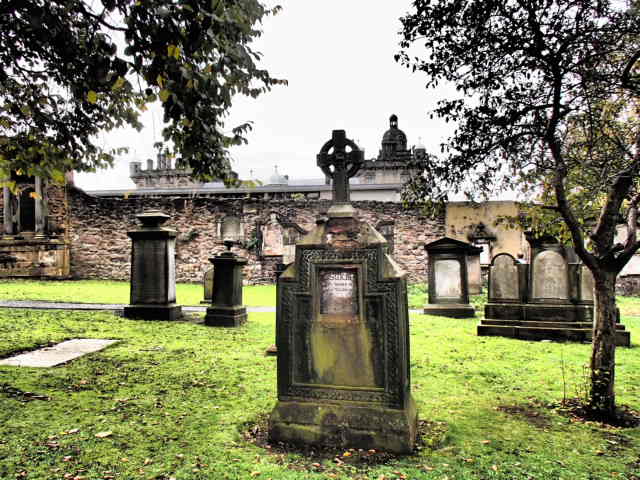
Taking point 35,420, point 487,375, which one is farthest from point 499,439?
point 35,420

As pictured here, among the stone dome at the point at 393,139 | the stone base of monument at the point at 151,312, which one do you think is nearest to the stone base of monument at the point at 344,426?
the stone base of monument at the point at 151,312

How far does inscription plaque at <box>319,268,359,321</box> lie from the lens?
12.4 ft

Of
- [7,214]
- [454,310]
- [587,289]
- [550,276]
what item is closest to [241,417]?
[550,276]

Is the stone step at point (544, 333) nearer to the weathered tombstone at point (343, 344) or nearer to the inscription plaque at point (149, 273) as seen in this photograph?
the weathered tombstone at point (343, 344)

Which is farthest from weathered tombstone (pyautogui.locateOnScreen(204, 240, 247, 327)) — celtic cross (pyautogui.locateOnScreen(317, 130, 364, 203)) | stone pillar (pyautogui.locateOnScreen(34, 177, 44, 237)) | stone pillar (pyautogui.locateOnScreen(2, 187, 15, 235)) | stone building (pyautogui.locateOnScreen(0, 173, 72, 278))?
stone pillar (pyautogui.locateOnScreen(2, 187, 15, 235))

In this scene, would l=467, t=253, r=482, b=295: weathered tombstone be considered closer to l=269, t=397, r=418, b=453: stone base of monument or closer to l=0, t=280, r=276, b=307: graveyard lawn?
l=0, t=280, r=276, b=307: graveyard lawn

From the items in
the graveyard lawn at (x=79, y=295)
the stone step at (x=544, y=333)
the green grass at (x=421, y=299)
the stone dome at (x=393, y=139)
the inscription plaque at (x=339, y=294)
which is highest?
the stone dome at (x=393, y=139)

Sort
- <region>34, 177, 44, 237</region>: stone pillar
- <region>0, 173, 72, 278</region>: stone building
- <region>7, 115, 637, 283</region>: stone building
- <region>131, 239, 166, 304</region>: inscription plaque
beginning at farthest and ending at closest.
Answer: <region>7, 115, 637, 283</region>: stone building, <region>34, 177, 44, 237</region>: stone pillar, <region>0, 173, 72, 278</region>: stone building, <region>131, 239, 166, 304</region>: inscription plaque

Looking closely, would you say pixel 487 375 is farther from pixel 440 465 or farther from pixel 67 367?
pixel 67 367

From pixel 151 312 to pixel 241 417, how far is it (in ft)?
19.1

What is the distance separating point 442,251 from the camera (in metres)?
11.7

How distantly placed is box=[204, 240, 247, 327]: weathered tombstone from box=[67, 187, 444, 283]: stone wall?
1112cm

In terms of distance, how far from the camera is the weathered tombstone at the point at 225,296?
9.17 metres

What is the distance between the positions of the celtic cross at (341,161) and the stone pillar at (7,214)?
19471mm
